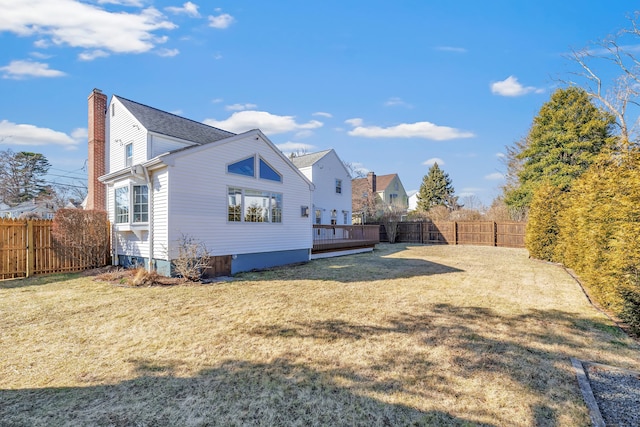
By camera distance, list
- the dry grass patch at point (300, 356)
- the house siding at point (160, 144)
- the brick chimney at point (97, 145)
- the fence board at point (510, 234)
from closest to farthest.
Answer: the dry grass patch at point (300, 356), the house siding at point (160, 144), the brick chimney at point (97, 145), the fence board at point (510, 234)

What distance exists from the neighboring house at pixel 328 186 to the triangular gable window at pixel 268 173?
8827 mm

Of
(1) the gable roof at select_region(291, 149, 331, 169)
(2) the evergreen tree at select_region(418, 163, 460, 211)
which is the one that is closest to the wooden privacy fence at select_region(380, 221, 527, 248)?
(1) the gable roof at select_region(291, 149, 331, 169)

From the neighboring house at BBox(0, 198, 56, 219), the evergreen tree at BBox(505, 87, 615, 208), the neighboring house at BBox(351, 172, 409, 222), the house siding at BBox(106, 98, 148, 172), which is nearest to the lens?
the house siding at BBox(106, 98, 148, 172)

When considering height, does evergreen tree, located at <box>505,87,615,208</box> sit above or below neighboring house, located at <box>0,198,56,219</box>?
above

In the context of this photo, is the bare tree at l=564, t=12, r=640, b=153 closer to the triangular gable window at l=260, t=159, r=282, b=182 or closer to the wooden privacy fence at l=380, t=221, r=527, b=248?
the wooden privacy fence at l=380, t=221, r=527, b=248

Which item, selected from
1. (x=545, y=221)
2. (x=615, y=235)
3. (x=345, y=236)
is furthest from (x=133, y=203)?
(x=545, y=221)

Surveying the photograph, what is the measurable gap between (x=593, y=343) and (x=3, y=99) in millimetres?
29200

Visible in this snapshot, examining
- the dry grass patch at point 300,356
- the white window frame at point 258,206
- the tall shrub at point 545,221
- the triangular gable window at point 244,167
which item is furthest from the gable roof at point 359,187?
the dry grass patch at point 300,356

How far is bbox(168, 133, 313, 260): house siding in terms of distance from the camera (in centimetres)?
873

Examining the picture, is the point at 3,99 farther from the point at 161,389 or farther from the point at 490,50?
the point at 490,50

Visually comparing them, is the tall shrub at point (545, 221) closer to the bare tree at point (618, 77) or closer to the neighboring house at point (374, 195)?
the bare tree at point (618, 77)

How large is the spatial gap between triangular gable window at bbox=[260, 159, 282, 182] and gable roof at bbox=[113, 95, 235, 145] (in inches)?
108

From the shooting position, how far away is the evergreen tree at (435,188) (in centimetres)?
3747

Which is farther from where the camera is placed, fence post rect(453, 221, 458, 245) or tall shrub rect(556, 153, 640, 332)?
fence post rect(453, 221, 458, 245)
